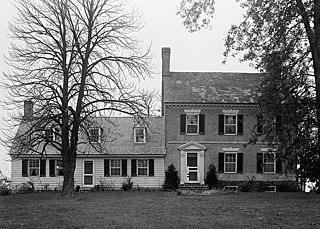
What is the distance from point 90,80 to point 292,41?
10481mm

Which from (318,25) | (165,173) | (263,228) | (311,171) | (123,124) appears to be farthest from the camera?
(123,124)

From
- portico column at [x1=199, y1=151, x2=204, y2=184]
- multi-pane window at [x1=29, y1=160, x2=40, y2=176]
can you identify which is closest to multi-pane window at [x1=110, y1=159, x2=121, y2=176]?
multi-pane window at [x1=29, y1=160, x2=40, y2=176]

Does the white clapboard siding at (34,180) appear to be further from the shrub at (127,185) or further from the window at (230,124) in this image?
the window at (230,124)

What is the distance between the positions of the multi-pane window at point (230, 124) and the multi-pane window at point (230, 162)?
1633 millimetres

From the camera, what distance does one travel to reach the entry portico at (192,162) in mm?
38906

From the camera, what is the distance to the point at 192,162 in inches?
1544

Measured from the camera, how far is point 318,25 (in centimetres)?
2625

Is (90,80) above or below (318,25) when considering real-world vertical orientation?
below

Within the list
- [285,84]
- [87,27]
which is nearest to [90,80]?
[87,27]

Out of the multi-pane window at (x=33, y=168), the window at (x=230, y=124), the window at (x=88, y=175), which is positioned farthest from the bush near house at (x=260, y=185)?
the multi-pane window at (x=33, y=168)

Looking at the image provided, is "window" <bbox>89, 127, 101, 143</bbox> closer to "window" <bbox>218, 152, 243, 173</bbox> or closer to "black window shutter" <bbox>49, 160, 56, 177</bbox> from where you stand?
"black window shutter" <bbox>49, 160, 56, 177</bbox>

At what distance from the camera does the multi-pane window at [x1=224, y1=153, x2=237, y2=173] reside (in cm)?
3909

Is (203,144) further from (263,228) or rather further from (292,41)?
(263,228)

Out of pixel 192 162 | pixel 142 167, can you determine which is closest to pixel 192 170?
pixel 192 162
